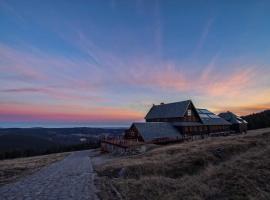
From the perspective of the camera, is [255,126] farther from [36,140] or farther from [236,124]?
[36,140]

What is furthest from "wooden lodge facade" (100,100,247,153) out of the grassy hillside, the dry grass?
the grassy hillside

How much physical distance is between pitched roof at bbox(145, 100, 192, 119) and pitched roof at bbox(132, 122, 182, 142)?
472cm

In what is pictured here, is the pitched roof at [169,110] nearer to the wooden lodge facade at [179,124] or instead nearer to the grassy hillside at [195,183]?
the wooden lodge facade at [179,124]

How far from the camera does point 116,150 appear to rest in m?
40.0

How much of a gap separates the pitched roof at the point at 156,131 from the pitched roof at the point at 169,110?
4717mm

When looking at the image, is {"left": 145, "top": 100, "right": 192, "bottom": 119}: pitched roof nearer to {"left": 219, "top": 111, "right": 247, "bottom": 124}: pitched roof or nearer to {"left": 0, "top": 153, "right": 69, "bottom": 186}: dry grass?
{"left": 219, "top": 111, "right": 247, "bottom": 124}: pitched roof

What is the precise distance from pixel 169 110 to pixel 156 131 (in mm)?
12650

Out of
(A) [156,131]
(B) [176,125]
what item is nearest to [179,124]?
(B) [176,125]

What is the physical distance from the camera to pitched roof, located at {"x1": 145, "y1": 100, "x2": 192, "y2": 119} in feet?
174

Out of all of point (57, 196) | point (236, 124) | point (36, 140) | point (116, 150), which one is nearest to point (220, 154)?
point (57, 196)

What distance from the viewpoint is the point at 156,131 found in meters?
45.4

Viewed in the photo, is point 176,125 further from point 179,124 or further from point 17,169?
point 17,169

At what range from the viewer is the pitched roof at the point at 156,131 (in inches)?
1700

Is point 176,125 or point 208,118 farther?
point 208,118
